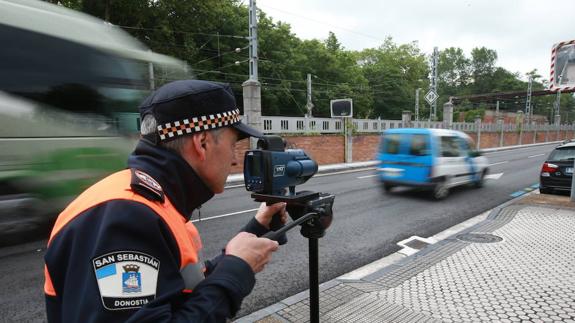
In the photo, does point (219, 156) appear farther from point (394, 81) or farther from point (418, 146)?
point (394, 81)

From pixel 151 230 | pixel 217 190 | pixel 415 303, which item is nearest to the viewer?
pixel 151 230

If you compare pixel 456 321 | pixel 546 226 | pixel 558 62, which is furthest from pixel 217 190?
pixel 558 62

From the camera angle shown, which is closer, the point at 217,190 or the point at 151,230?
the point at 151,230

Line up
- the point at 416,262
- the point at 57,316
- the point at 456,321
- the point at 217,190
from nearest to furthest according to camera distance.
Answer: the point at 57,316 < the point at 217,190 < the point at 456,321 < the point at 416,262

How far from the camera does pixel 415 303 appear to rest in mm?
3408

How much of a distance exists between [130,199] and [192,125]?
36cm

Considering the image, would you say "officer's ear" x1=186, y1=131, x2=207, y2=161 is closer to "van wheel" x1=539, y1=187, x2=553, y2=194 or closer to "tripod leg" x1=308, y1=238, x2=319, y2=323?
"tripod leg" x1=308, y1=238, x2=319, y2=323

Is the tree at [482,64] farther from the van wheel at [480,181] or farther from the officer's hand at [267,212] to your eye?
the officer's hand at [267,212]

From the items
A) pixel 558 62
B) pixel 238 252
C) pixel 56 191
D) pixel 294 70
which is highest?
pixel 294 70

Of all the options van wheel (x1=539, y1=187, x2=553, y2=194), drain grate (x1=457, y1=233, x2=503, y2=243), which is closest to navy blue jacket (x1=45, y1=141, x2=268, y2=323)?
drain grate (x1=457, y1=233, x2=503, y2=243)

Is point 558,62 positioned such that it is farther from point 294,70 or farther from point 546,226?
point 294,70

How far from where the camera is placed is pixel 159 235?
107 centimetres

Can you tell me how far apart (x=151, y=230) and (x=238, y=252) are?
1.17 feet

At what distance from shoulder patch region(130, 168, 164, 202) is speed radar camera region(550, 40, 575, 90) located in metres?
9.47
